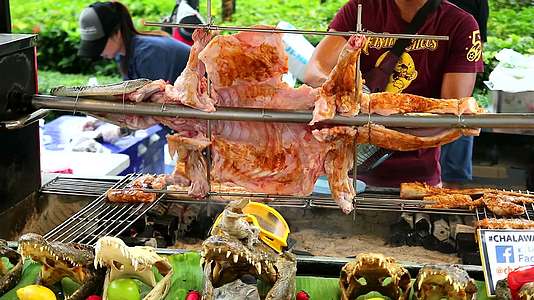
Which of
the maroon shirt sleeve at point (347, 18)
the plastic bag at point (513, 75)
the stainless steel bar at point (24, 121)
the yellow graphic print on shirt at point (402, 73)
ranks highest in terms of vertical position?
the maroon shirt sleeve at point (347, 18)

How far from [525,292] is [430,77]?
1.69 meters

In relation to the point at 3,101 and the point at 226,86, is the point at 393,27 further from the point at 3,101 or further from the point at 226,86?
the point at 3,101

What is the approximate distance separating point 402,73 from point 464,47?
32 centimetres

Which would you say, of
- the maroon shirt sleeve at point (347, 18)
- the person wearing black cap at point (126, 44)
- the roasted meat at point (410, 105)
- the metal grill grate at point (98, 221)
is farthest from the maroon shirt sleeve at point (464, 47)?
the person wearing black cap at point (126, 44)

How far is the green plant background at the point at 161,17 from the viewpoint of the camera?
7738 millimetres

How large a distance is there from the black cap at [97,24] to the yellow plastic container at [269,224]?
9.46 feet

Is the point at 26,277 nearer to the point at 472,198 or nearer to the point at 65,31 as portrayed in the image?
the point at 472,198

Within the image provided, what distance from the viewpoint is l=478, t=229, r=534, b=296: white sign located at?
93.0 inches

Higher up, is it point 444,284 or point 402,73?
point 402,73

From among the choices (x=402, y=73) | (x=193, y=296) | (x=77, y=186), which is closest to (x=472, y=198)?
(x=402, y=73)

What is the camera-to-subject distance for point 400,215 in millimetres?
3004

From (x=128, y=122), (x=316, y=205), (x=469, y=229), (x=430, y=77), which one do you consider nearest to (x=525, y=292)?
(x=469, y=229)

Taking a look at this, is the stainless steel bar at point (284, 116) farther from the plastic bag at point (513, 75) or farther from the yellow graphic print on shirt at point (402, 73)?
the plastic bag at point (513, 75)

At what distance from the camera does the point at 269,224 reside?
274cm
